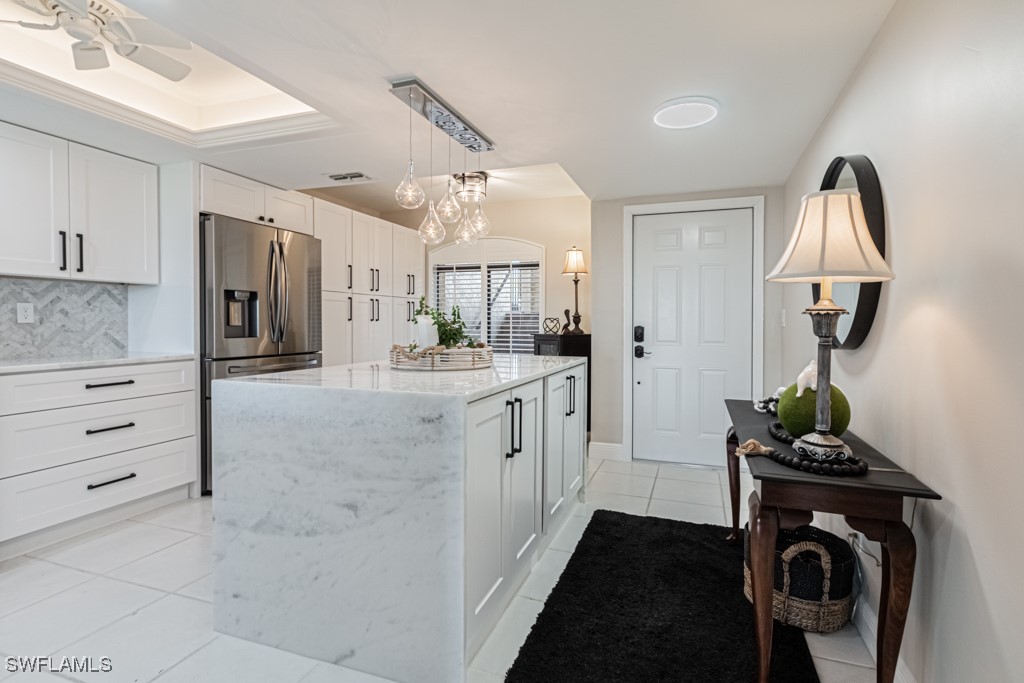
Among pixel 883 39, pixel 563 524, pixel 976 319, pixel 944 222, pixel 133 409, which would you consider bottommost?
pixel 563 524

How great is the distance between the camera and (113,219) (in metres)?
3.25

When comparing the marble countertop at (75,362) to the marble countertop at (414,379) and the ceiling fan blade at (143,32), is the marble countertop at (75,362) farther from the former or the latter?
the ceiling fan blade at (143,32)

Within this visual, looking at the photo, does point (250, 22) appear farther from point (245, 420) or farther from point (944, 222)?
point (944, 222)

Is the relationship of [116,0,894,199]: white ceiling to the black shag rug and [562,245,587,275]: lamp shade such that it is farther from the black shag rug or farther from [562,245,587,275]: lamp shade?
the black shag rug

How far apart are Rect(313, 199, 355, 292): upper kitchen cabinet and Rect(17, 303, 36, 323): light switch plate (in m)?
1.87

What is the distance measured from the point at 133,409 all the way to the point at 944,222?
3921 millimetres

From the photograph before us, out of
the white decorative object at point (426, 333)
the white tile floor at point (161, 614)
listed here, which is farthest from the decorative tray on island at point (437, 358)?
the white tile floor at point (161, 614)

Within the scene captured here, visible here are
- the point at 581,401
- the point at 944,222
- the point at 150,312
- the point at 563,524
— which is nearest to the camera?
the point at 944,222

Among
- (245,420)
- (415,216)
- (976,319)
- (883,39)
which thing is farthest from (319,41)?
(415,216)

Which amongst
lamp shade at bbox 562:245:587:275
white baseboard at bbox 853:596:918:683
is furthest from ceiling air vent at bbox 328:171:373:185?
white baseboard at bbox 853:596:918:683

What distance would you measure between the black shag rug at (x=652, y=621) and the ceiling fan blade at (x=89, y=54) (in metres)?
2.99

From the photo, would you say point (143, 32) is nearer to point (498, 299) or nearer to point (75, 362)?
point (75, 362)

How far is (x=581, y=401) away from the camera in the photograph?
328cm

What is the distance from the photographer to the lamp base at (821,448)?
1.50 meters
